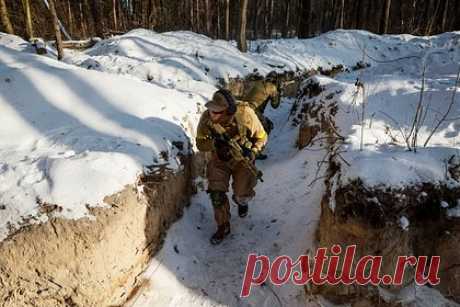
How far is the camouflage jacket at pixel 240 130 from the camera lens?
392 cm

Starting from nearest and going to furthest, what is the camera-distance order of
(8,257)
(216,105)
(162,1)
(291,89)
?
(8,257), (216,105), (291,89), (162,1)

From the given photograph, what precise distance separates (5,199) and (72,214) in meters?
0.56

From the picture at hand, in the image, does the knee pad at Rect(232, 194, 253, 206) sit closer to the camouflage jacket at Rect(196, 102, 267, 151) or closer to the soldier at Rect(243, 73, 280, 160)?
the camouflage jacket at Rect(196, 102, 267, 151)

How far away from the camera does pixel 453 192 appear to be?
2793 mm

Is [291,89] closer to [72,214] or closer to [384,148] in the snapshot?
[384,148]

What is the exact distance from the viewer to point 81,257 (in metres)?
2.76

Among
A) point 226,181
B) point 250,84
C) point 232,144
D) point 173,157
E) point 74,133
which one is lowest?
point 250,84

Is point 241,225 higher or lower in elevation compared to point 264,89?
lower

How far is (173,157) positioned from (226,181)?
2.23 ft

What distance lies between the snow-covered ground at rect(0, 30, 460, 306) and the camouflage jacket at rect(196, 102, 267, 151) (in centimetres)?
45

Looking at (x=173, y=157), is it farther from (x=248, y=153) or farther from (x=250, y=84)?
(x=250, y=84)

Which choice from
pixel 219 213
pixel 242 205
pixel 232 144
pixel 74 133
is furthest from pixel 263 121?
pixel 74 133

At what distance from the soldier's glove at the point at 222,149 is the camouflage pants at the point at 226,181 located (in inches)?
2.6

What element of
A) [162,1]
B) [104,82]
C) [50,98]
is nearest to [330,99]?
[104,82]
